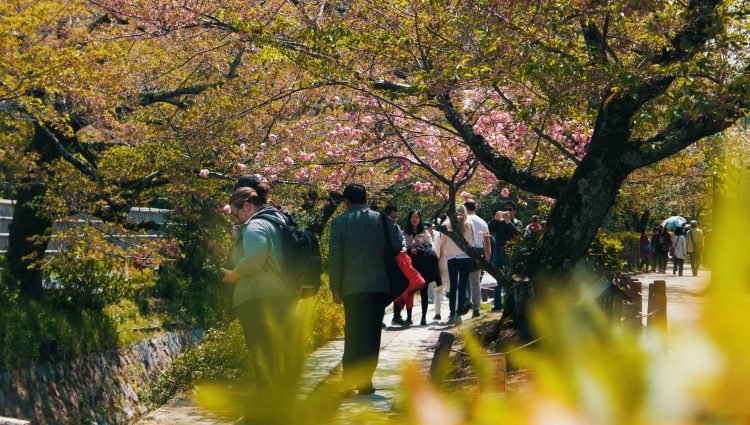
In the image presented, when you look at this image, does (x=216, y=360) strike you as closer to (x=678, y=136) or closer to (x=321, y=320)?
(x=321, y=320)

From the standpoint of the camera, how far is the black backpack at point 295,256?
23.1 feet

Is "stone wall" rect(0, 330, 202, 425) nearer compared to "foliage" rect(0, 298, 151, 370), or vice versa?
"stone wall" rect(0, 330, 202, 425)

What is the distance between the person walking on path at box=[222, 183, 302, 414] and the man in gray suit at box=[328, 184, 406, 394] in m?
1.42

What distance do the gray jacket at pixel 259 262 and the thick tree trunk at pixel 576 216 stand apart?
15.1 feet

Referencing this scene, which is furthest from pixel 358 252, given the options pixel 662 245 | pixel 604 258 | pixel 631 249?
pixel 631 249

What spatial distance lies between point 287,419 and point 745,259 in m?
0.66

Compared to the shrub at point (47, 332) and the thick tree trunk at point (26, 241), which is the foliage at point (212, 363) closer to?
the shrub at point (47, 332)

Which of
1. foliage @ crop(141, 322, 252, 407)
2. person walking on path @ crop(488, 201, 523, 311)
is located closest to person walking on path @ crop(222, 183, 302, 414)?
foliage @ crop(141, 322, 252, 407)

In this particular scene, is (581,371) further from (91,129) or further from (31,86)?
(91,129)

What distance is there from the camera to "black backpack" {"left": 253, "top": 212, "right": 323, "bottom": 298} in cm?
705

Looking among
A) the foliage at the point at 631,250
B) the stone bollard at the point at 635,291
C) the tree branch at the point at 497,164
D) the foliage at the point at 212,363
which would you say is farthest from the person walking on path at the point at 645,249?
the foliage at the point at 212,363

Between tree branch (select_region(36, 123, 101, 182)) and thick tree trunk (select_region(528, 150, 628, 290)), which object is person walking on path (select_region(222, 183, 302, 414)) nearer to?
thick tree trunk (select_region(528, 150, 628, 290))

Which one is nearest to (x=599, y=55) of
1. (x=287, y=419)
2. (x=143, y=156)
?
(x=143, y=156)

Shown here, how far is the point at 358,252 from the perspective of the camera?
28.4ft
